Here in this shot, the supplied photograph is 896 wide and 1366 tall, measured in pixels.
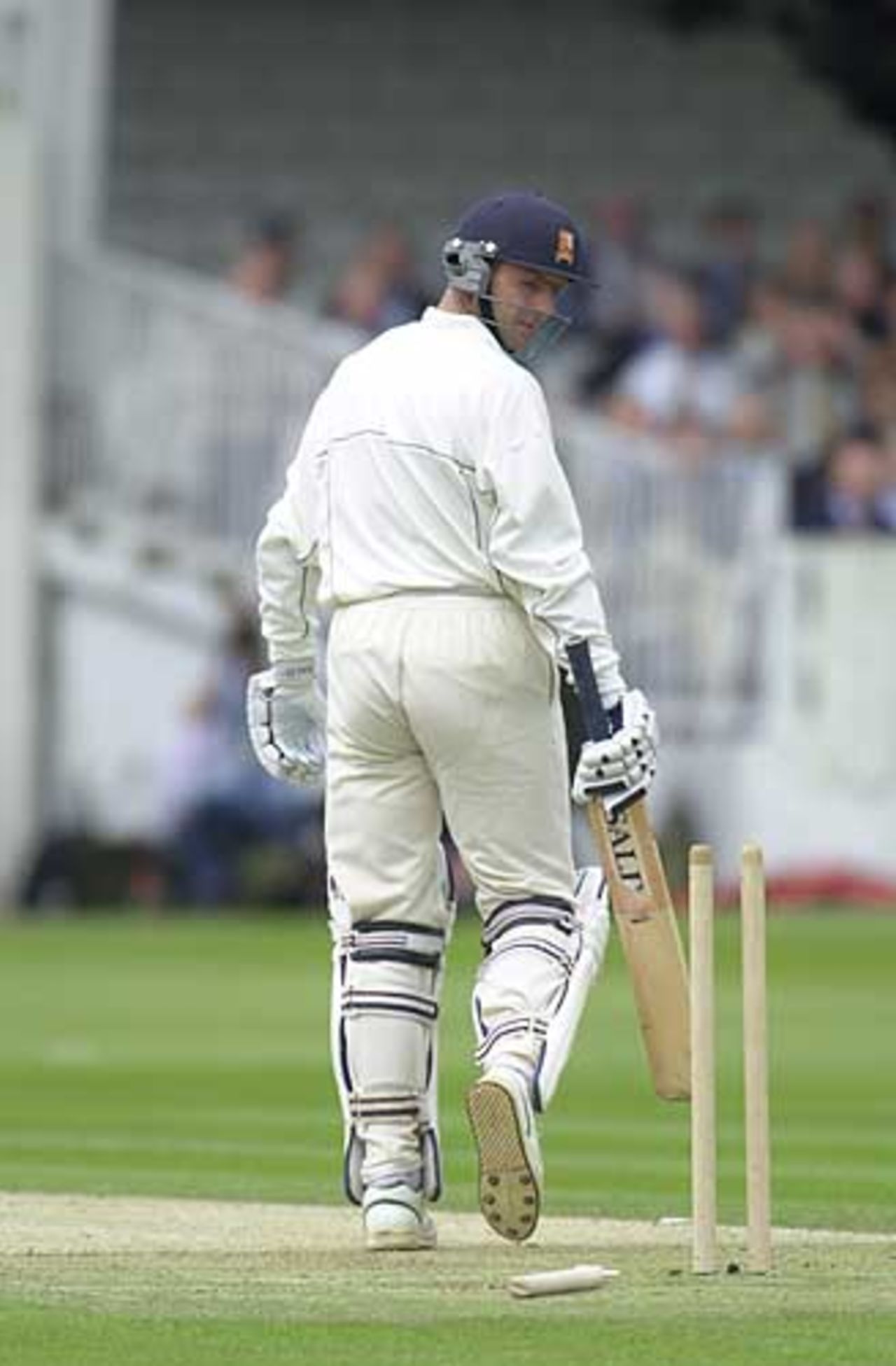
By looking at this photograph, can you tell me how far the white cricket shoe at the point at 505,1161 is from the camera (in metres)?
8.55

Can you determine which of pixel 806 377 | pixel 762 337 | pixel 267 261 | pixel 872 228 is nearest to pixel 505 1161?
pixel 806 377

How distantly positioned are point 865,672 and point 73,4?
20.1ft

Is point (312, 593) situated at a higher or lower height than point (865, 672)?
higher

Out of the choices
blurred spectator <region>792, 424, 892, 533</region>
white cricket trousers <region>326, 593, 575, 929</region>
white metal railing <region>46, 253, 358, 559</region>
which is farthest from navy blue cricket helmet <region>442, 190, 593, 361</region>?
white metal railing <region>46, 253, 358, 559</region>

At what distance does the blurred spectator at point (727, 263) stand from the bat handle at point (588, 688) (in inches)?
695

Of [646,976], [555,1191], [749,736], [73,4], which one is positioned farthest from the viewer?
[73,4]

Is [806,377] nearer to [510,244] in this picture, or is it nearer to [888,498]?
[888,498]

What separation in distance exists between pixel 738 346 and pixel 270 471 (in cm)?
283

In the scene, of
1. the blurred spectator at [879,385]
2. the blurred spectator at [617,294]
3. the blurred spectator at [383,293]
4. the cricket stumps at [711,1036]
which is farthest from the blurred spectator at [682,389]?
the cricket stumps at [711,1036]

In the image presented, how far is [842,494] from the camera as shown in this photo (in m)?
25.2

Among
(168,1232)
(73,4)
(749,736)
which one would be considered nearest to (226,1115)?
(168,1232)

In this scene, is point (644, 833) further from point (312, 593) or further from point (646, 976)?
point (312, 593)

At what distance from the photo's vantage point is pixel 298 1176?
1106 cm

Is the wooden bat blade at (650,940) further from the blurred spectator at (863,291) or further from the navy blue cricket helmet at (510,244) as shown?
the blurred spectator at (863,291)
